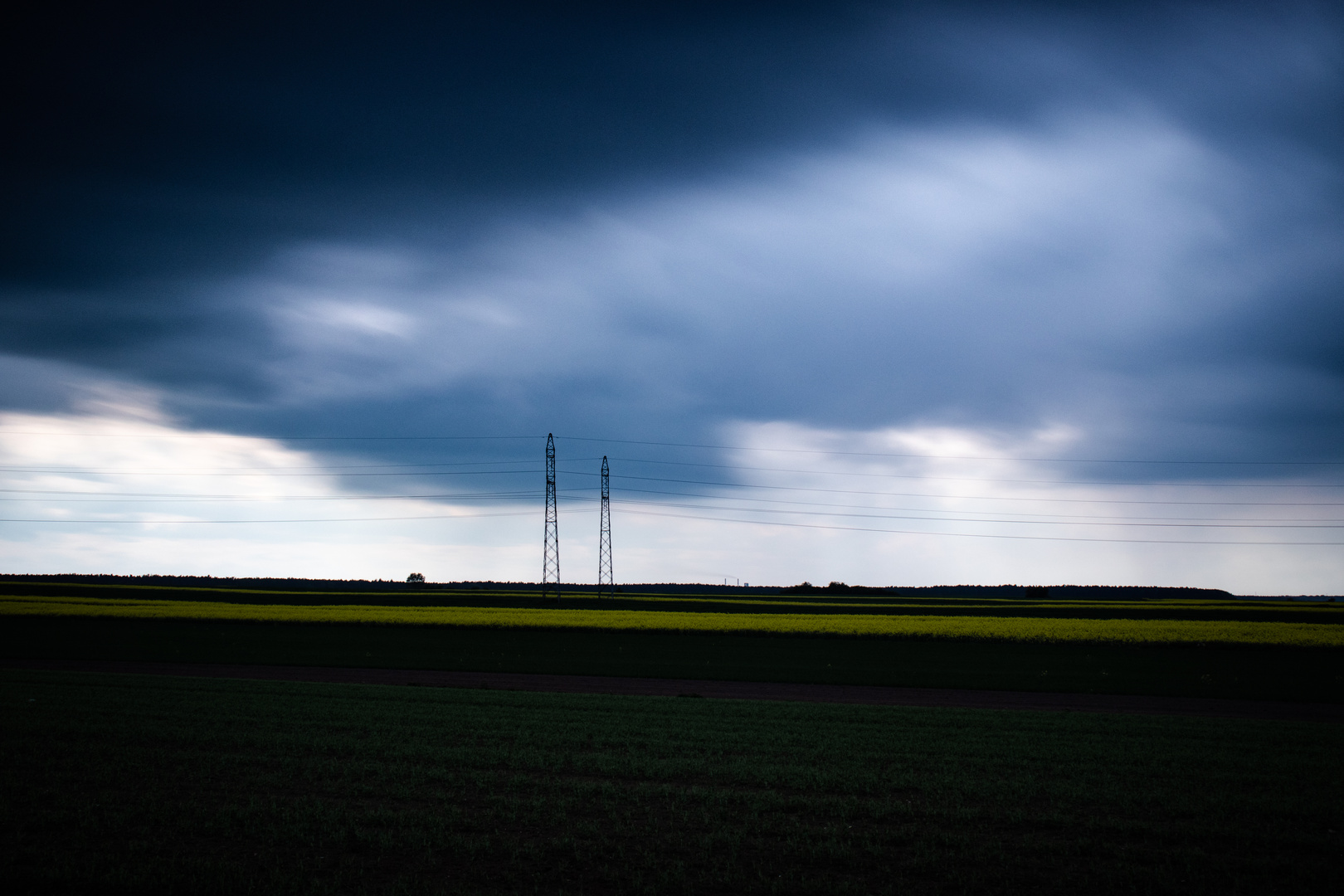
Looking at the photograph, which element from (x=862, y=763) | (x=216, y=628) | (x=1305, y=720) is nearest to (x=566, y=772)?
(x=862, y=763)

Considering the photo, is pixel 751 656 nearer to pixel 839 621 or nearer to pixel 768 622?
pixel 768 622

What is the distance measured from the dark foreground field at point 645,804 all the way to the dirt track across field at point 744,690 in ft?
19.3

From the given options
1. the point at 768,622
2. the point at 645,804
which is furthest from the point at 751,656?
the point at 645,804

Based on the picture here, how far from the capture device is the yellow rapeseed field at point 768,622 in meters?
50.9

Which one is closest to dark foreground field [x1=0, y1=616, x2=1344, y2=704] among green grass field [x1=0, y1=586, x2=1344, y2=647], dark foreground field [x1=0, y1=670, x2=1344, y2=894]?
green grass field [x1=0, y1=586, x2=1344, y2=647]

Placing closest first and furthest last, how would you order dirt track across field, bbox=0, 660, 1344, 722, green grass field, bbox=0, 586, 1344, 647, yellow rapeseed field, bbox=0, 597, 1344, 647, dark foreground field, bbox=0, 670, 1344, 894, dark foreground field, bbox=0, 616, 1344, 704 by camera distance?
dark foreground field, bbox=0, 670, 1344, 894 → dirt track across field, bbox=0, 660, 1344, 722 → dark foreground field, bbox=0, 616, 1344, 704 → yellow rapeseed field, bbox=0, 597, 1344, 647 → green grass field, bbox=0, 586, 1344, 647

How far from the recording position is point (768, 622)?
194 feet

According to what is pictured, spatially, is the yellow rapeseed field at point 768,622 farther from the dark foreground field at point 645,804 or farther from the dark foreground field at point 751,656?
the dark foreground field at point 645,804

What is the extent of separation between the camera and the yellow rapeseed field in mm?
50938

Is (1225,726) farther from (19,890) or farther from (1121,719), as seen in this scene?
(19,890)

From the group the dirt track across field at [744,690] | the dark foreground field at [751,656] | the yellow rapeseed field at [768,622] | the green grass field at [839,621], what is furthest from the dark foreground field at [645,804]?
the green grass field at [839,621]

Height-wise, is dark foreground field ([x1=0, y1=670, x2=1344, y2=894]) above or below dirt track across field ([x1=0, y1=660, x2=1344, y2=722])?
above

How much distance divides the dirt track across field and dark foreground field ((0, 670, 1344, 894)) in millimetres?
5895

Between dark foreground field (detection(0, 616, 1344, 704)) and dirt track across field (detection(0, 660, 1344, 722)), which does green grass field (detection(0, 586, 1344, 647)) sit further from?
dirt track across field (detection(0, 660, 1344, 722))
